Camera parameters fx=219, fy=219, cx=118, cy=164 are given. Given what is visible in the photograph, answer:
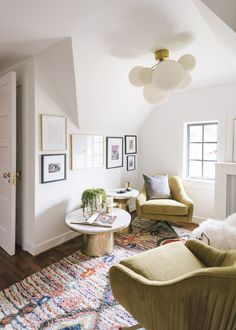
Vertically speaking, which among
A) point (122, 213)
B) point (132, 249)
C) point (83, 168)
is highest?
point (83, 168)

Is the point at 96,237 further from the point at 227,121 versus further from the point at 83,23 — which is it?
the point at 227,121

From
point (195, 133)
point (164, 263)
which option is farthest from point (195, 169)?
point (164, 263)

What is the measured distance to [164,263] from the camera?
59.1 inches

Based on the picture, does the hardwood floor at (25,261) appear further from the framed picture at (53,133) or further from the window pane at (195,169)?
the window pane at (195,169)

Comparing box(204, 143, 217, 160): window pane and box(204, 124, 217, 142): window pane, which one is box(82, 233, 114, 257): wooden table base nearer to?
box(204, 143, 217, 160): window pane

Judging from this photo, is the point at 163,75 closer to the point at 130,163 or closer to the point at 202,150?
the point at 202,150

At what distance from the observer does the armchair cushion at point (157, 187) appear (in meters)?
3.33

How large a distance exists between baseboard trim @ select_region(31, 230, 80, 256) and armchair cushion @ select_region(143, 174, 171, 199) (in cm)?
128

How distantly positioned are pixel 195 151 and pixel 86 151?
1.85 m

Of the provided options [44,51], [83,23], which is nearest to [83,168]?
[44,51]

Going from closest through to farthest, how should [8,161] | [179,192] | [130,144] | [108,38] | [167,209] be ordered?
[108,38] < [8,161] < [167,209] < [179,192] < [130,144]

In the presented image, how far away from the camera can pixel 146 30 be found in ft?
6.05

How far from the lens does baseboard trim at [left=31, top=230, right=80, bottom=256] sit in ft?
8.32

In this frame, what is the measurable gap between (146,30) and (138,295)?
197 cm
